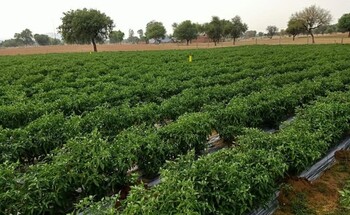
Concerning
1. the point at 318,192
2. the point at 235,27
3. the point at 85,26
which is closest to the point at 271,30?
the point at 235,27

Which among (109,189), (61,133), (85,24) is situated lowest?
(109,189)

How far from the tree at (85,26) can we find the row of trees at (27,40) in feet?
352

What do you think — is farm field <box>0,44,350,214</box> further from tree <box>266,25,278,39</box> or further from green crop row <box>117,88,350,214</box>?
tree <box>266,25,278,39</box>

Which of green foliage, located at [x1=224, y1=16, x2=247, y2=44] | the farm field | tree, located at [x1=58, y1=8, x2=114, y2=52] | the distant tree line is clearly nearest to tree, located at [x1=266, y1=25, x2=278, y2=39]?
the distant tree line

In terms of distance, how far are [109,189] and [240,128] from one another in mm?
3091

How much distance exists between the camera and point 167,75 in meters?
13.7

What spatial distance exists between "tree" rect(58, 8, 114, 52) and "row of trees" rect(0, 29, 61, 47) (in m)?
107

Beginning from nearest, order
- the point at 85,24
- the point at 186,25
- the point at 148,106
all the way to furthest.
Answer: the point at 148,106, the point at 85,24, the point at 186,25

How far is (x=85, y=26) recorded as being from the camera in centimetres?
4538

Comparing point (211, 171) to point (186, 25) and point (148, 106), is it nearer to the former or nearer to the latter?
point (148, 106)

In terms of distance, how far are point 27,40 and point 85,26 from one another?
124010 mm

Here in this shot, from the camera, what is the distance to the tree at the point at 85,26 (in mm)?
45688

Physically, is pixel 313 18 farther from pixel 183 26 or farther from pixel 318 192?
pixel 318 192

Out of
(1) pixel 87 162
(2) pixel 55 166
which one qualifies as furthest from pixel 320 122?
(2) pixel 55 166
